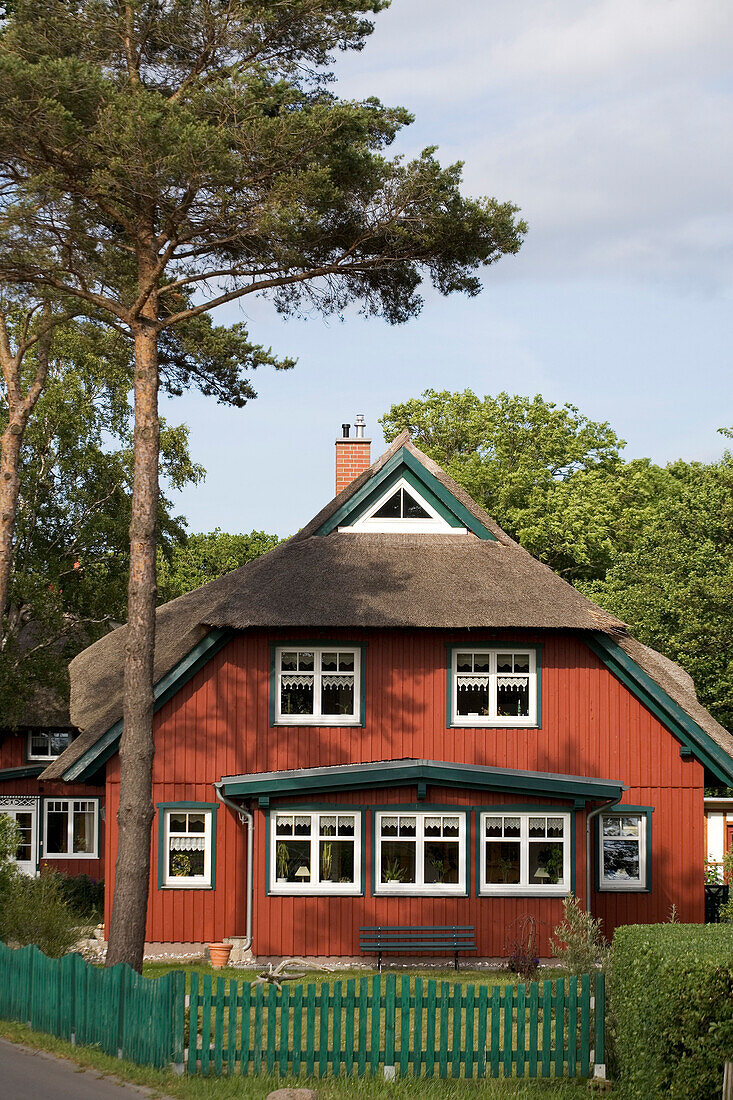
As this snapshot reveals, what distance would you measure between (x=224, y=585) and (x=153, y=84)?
453 inches

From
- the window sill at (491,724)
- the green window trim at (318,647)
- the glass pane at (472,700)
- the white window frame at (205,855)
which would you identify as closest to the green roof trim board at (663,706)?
the window sill at (491,724)

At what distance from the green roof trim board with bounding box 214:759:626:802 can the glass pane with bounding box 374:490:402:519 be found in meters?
5.84

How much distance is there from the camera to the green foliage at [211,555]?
70.2 m

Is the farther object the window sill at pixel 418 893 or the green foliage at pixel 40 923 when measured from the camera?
the window sill at pixel 418 893

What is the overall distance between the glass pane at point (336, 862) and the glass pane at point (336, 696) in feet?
8.74

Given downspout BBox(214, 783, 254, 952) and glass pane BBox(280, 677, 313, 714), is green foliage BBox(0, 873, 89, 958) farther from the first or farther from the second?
glass pane BBox(280, 677, 313, 714)

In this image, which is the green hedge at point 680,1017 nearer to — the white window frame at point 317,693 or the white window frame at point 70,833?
the white window frame at point 317,693

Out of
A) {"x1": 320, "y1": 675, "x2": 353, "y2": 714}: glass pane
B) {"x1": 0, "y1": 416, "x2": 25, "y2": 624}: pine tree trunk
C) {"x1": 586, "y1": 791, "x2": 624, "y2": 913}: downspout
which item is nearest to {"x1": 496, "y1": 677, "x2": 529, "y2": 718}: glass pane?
{"x1": 586, "y1": 791, "x2": 624, "y2": 913}: downspout

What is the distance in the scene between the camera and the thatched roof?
78.4ft

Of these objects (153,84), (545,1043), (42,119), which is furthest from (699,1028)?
(153,84)

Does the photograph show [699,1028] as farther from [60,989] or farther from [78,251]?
[78,251]

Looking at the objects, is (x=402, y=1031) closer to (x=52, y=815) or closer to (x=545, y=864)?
(x=545, y=864)

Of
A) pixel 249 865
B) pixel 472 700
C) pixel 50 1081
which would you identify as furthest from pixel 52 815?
pixel 50 1081

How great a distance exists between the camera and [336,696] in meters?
24.6
